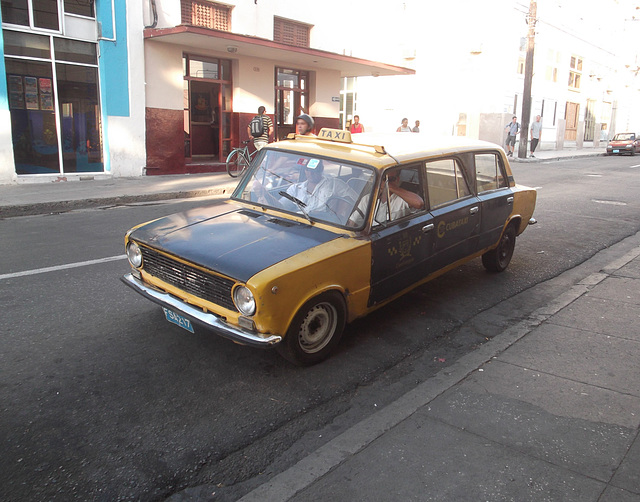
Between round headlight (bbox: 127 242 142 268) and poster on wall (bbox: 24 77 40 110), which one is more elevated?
poster on wall (bbox: 24 77 40 110)

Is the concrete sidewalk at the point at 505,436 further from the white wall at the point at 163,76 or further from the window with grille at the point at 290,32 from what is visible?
the window with grille at the point at 290,32

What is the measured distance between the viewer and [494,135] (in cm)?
3023

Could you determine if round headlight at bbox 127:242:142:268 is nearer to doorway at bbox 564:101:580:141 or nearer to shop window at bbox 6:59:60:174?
shop window at bbox 6:59:60:174

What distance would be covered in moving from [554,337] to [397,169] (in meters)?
1.98

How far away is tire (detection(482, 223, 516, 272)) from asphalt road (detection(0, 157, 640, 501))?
0.45 ft

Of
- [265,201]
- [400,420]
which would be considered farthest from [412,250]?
[400,420]

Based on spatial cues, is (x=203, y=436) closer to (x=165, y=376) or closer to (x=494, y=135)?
(x=165, y=376)

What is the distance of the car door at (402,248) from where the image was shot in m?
4.36

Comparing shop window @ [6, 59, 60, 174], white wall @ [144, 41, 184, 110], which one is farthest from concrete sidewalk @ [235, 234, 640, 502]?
white wall @ [144, 41, 184, 110]

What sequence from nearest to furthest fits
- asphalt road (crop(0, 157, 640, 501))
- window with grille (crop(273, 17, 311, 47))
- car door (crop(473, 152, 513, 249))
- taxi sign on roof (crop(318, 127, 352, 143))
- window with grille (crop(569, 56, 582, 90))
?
asphalt road (crop(0, 157, 640, 501)) < taxi sign on roof (crop(318, 127, 352, 143)) < car door (crop(473, 152, 513, 249)) < window with grille (crop(273, 17, 311, 47)) < window with grille (crop(569, 56, 582, 90))

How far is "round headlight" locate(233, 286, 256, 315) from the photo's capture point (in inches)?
138

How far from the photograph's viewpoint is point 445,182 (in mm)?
5320

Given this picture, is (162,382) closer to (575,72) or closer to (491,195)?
(491,195)

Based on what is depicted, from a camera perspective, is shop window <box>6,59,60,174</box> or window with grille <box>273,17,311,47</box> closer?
shop window <box>6,59,60,174</box>
